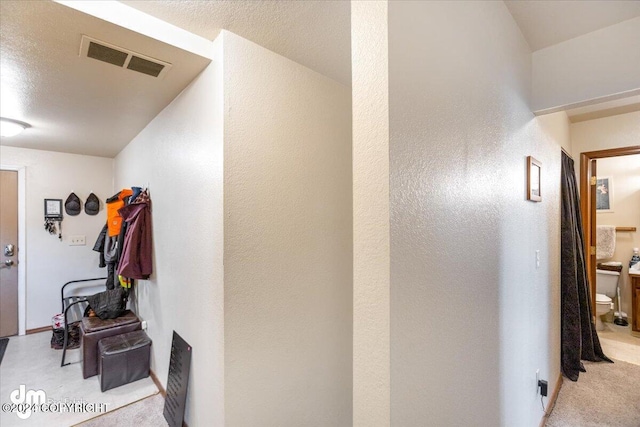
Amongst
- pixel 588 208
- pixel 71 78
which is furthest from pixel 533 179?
pixel 71 78

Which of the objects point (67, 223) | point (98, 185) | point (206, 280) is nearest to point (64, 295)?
point (67, 223)

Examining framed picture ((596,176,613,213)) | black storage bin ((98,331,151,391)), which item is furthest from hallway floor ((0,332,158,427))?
framed picture ((596,176,613,213))

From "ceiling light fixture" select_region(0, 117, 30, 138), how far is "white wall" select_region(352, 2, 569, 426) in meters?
3.16

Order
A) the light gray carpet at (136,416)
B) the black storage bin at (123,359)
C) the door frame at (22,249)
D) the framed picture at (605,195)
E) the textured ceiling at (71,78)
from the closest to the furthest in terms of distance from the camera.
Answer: the textured ceiling at (71,78) < the light gray carpet at (136,416) < the black storage bin at (123,359) < the door frame at (22,249) < the framed picture at (605,195)

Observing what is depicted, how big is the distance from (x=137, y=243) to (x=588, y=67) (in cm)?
342

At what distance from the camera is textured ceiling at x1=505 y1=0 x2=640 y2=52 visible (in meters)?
1.49

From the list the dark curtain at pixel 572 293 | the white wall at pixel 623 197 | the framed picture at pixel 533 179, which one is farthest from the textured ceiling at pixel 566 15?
the white wall at pixel 623 197

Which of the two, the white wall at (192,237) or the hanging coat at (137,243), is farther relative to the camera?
the hanging coat at (137,243)

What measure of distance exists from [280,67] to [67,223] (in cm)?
380

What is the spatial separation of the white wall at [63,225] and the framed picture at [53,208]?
0.05 metres

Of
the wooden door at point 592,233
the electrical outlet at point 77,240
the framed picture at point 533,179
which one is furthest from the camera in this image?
the electrical outlet at point 77,240

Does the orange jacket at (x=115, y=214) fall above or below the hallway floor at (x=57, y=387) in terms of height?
above

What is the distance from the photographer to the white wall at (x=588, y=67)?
1.57m

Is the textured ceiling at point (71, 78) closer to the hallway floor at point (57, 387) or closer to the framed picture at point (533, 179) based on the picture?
the framed picture at point (533, 179)
